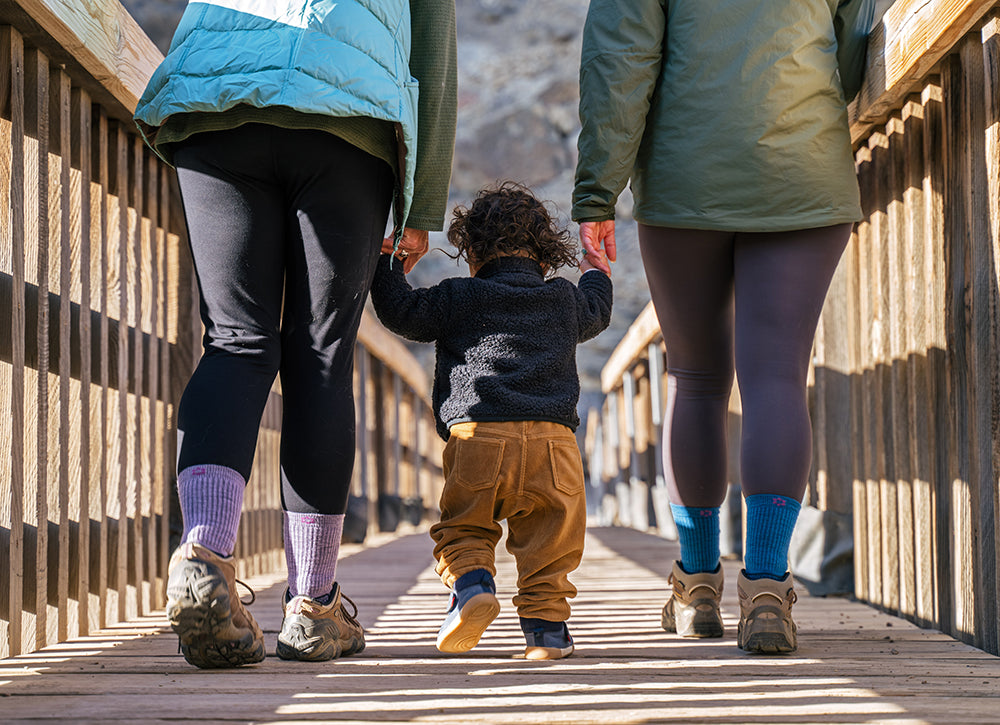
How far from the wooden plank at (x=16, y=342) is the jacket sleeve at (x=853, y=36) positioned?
4.78 feet

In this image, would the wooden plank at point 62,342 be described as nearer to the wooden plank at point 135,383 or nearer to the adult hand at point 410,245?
the wooden plank at point 135,383

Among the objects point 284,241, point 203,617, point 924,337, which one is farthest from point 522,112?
point 203,617

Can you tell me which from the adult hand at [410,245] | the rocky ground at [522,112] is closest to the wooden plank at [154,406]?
the adult hand at [410,245]

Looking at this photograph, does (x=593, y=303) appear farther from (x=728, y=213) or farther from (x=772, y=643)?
(x=772, y=643)

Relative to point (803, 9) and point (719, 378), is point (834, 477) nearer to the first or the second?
point (719, 378)

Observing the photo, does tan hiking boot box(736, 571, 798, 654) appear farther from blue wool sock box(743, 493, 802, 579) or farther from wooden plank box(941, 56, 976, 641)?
wooden plank box(941, 56, 976, 641)

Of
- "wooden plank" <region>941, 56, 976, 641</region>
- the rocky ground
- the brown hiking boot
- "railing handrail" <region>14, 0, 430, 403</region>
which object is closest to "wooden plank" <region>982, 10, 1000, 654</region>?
"wooden plank" <region>941, 56, 976, 641</region>

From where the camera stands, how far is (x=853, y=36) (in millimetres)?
1999

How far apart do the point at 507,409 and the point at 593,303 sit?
1.00 feet

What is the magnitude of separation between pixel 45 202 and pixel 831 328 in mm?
1813

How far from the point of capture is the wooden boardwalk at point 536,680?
1.19 m

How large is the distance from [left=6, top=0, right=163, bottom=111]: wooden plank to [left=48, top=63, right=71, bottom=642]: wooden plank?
81 millimetres

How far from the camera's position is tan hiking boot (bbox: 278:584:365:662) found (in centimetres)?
161

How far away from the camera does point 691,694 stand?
1308mm
